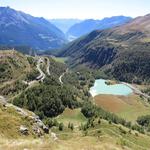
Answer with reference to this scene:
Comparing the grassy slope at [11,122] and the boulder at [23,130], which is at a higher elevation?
the grassy slope at [11,122]

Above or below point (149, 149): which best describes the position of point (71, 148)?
above

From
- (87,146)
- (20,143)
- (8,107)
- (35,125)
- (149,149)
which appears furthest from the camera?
(149,149)

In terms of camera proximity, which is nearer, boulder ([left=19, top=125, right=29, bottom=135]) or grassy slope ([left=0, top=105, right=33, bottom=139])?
grassy slope ([left=0, top=105, right=33, bottom=139])

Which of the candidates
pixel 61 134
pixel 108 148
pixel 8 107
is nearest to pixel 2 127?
pixel 8 107

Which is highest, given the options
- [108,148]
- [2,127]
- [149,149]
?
[2,127]

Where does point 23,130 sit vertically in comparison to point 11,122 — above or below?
below

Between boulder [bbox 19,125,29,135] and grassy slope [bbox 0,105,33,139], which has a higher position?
grassy slope [bbox 0,105,33,139]

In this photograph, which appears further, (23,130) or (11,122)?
(11,122)

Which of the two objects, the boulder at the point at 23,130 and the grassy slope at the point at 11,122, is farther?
the boulder at the point at 23,130

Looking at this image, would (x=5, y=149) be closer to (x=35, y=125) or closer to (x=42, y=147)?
(x=42, y=147)

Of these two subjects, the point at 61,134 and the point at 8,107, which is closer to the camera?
the point at 8,107

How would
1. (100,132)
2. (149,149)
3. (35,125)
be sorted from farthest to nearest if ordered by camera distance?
(100,132) < (149,149) < (35,125)
